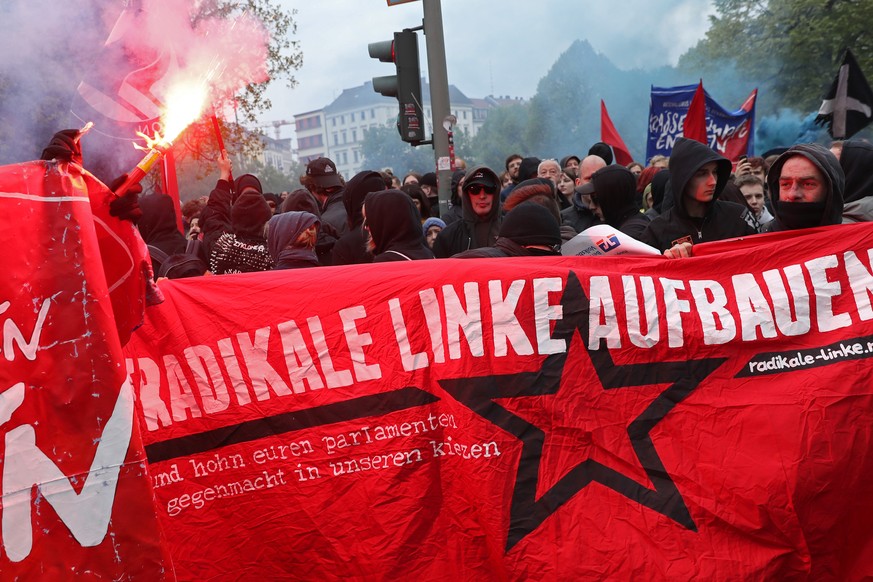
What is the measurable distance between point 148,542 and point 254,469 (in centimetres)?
90

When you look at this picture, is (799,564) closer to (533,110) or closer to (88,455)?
(88,455)

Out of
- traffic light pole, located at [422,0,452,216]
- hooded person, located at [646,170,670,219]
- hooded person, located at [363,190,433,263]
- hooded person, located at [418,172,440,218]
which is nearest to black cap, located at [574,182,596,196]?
hooded person, located at [646,170,670,219]

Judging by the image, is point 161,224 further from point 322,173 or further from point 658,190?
point 658,190

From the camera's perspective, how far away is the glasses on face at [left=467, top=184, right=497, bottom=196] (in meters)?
6.02

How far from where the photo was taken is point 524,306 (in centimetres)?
378

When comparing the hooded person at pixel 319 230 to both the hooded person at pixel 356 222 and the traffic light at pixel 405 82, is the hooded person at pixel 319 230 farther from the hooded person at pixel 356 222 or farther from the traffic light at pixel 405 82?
the traffic light at pixel 405 82

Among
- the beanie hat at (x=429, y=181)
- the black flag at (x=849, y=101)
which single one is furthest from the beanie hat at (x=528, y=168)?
the black flag at (x=849, y=101)

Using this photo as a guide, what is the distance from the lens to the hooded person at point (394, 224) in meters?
4.85

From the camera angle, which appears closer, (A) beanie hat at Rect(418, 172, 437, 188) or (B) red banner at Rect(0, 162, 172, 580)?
(B) red banner at Rect(0, 162, 172, 580)

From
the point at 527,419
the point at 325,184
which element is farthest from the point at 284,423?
the point at 325,184

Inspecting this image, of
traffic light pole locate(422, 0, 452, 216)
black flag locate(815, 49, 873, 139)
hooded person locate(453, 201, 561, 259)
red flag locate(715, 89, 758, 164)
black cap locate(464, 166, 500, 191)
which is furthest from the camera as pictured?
red flag locate(715, 89, 758, 164)

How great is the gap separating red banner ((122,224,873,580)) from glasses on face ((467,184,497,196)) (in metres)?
2.13

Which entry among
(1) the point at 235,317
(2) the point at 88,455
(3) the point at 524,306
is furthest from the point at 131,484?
(3) the point at 524,306

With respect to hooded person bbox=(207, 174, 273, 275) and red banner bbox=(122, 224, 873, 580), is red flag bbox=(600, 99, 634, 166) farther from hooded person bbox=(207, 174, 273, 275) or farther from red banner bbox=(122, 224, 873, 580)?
red banner bbox=(122, 224, 873, 580)
